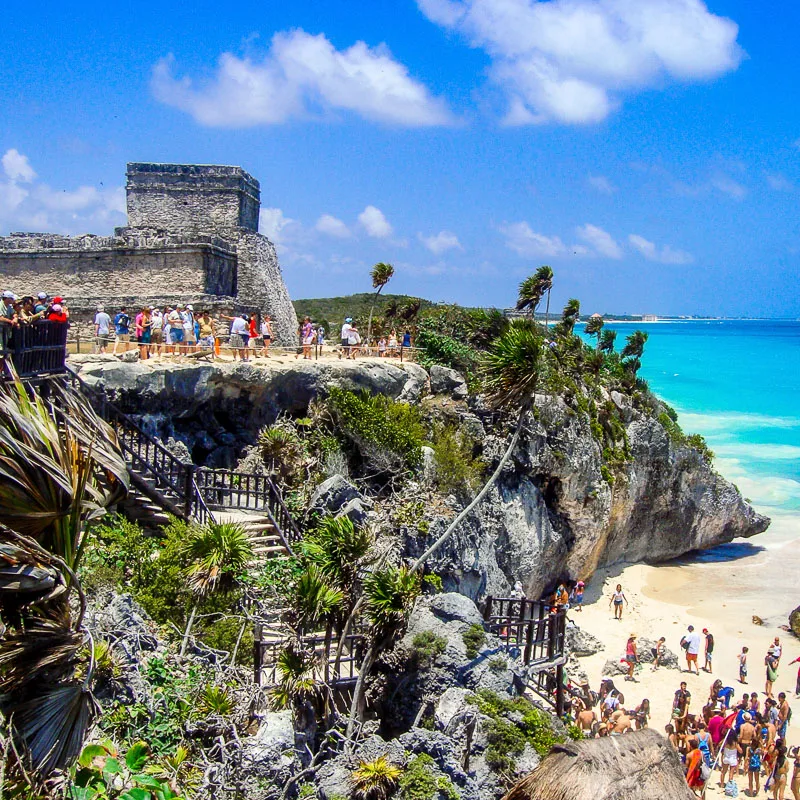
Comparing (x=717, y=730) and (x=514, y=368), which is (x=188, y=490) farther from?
(x=717, y=730)

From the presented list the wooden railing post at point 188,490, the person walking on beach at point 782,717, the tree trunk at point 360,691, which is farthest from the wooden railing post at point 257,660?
the person walking on beach at point 782,717

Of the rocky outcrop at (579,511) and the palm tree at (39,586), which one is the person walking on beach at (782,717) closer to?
the rocky outcrop at (579,511)

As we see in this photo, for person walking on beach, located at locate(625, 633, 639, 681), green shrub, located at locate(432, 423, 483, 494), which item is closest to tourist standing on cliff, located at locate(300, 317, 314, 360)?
green shrub, located at locate(432, 423, 483, 494)

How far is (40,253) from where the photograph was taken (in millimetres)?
22281

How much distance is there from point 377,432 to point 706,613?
12527mm

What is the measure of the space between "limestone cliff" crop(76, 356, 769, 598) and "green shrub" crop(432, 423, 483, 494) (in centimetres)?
64

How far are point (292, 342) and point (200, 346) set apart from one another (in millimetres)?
8139

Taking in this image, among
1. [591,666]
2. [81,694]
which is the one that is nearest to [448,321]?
[591,666]

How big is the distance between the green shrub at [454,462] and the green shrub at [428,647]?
633cm

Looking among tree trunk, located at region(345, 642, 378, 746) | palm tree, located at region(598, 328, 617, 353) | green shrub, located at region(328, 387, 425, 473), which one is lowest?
tree trunk, located at region(345, 642, 378, 746)

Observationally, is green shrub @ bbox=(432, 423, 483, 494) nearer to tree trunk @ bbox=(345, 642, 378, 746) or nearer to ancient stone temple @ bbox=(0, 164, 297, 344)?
tree trunk @ bbox=(345, 642, 378, 746)

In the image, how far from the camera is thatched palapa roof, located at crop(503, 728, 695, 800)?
23.3ft

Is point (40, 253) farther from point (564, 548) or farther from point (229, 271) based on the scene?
point (564, 548)

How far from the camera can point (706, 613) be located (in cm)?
2309
